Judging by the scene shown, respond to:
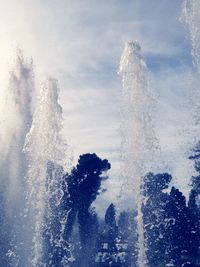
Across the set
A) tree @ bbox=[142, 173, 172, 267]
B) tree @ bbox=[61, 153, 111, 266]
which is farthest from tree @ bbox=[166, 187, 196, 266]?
tree @ bbox=[61, 153, 111, 266]

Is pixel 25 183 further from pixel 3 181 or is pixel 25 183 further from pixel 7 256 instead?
pixel 7 256

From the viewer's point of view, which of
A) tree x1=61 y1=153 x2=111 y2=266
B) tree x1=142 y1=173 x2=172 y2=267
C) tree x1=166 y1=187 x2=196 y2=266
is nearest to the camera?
tree x1=166 y1=187 x2=196 y2=266

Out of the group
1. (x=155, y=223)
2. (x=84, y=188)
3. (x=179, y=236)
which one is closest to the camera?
(x=179, y=236)

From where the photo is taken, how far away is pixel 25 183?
1720 inches

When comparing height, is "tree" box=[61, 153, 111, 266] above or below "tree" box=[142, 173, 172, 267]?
above

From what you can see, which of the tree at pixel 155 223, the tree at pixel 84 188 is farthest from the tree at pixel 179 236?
the tree at pixel 84 188

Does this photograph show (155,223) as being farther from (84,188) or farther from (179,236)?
(84,188)

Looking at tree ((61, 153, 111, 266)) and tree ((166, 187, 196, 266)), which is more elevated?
tree ((61, 153, 111, 266))

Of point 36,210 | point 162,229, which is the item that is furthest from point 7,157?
point 162,229

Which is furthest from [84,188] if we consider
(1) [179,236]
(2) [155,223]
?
(1) [179,236]

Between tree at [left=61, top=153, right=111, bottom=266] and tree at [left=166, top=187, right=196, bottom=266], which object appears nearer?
tree at [left=166, top=187, right=196, bottom=266]

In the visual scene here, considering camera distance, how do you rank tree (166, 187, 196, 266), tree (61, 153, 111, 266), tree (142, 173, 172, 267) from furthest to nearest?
tree (61, 153, 111, 266) < tree (142, 173, 172, 267) < tree (166, 187, 196, 266)

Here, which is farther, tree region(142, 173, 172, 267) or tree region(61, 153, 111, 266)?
tree region(61, 153, 111, 266)

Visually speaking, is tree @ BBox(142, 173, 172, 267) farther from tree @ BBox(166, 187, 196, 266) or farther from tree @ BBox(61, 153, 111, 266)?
tree @ BBox(61, 153, 111, 266)
